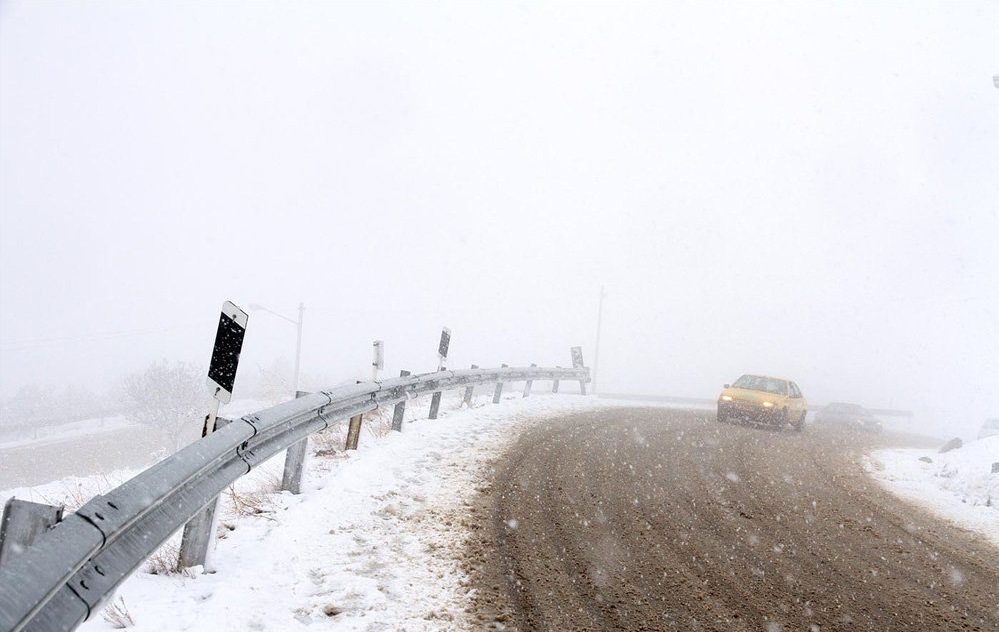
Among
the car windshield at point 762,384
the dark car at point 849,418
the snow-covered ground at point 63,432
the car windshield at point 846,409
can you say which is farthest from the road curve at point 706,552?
the snow-covered ground at point 63,432

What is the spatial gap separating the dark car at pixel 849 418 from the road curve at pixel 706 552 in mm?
19561

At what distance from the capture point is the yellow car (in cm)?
1395

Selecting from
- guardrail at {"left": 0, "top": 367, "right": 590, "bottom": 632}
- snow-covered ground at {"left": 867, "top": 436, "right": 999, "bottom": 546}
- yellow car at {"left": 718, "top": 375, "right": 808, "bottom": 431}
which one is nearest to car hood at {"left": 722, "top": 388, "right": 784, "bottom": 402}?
yellow car at {"left": 718, "top": 375, "right": 808, "bottom": 431}

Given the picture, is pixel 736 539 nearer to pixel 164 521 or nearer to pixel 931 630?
pixel 931 630

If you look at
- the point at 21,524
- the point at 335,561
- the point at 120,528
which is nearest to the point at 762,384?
the point at 335,561

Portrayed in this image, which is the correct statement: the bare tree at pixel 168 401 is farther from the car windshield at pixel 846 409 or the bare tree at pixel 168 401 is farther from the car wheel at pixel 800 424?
the car windshield at pixel 846 409

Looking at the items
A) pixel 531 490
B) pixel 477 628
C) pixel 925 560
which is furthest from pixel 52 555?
pixel 925 560

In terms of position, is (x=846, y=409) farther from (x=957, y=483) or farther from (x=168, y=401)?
(x=168, y=401)

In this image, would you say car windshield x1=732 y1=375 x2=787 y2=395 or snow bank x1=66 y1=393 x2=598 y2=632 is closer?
snow bank x1=66 y1=393 x2=598 y2=632

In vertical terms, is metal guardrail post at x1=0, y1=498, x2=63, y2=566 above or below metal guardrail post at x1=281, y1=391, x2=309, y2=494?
above

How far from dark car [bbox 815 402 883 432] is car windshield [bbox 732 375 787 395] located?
12.0m

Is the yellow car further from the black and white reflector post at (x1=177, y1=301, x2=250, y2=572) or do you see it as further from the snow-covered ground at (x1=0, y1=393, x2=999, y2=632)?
the black and white reflector post at (x1=177, y1=301, x2=250, y2=572)

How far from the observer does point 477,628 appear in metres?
3.14

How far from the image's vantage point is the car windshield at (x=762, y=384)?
1501cm
